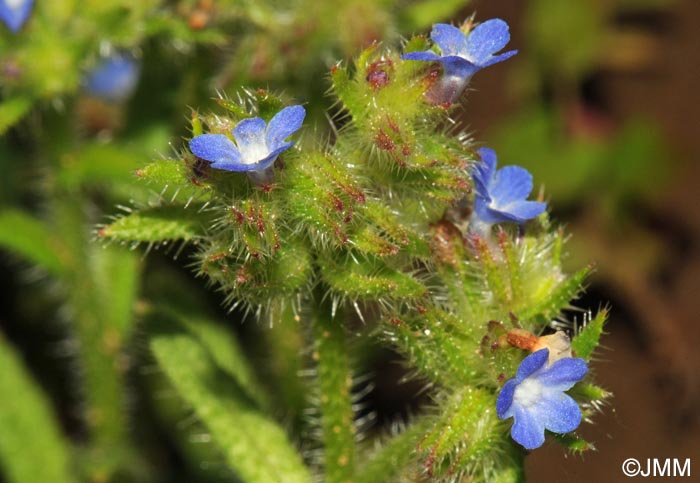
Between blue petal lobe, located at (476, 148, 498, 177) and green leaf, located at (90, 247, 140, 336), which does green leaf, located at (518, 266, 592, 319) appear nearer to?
blue petal lobe, located at (476, 148, 498, 177)

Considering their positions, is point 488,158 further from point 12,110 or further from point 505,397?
point 12,110

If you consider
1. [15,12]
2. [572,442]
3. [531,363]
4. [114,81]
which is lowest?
[114,81]

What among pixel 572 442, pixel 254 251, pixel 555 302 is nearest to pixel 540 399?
pixel 572 442

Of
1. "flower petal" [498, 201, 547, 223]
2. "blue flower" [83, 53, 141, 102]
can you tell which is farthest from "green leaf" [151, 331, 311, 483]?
"blue flower" [83, 53, 141, 102]

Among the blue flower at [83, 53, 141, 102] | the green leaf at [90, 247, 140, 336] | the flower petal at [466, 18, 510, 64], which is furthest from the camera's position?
the blue flower at [83, 53, 141, 102]

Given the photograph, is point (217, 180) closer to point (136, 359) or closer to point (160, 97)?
point (160, 97)

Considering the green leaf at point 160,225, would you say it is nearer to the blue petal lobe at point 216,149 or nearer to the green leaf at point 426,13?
the blue petal lobe at point 216,149

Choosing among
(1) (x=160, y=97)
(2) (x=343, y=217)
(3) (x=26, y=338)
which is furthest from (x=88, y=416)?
(2) (x=343, y=217)
